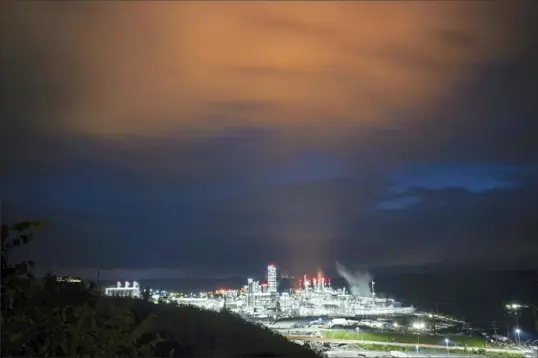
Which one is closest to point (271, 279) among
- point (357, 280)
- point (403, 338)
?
point (357, 280)

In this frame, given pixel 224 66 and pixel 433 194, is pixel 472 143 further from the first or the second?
pixel 224 66

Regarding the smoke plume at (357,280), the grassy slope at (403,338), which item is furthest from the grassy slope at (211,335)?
the smoke plume at (357,280)

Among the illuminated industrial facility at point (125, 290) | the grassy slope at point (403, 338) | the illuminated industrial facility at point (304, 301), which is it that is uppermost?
the illuminated industrial facility at point (125, 290)

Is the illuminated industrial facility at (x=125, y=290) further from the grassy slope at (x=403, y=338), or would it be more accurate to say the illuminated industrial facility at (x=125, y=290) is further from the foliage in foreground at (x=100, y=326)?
the grassy slope at (x=403, y=338)

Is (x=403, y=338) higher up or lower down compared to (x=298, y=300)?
lower down

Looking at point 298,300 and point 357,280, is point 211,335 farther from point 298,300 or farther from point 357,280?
point 357,280

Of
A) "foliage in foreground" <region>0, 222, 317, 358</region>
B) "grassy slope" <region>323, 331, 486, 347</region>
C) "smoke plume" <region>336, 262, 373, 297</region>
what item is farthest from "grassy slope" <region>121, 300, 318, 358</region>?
"smoke plume" <region>336, 262, 373, 297</region>

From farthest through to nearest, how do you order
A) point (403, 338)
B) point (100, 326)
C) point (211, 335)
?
point (211, 335)
point (403, 338)
point (100, 326)
